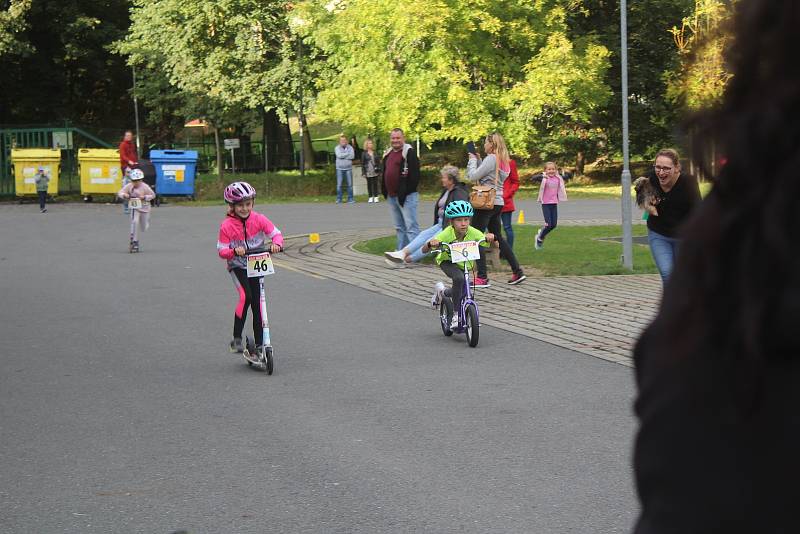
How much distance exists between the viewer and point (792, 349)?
1134 mm

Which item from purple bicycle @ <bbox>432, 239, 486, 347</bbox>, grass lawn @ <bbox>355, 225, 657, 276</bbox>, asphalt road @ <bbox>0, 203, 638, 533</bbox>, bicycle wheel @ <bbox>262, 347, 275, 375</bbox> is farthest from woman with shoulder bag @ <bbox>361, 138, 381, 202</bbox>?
bicycle wheel @ <bbox>262, 347, 275, 375</bbox>

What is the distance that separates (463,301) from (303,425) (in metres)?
3.62

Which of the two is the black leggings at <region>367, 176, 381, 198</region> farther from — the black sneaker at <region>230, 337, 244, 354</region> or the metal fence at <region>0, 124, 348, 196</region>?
the black sneaker at <region>230, 337, 244, 354</region>

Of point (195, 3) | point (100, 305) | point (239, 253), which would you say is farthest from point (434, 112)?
point (239, 253)

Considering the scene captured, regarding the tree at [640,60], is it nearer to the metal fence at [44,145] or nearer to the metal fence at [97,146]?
the metal fence at [97,146]

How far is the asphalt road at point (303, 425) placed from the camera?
5559 mm

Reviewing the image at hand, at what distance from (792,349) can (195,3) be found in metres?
39.7

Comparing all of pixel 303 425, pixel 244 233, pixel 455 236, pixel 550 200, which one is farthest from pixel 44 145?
pixel 303 425

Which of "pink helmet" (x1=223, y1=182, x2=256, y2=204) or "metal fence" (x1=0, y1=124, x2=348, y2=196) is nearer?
"pink helmet" (x1=223, y1=182, x2=256, y2=204)

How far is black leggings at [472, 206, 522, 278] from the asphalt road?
5.61 feet

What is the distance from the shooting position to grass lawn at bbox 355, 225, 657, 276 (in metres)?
16.0

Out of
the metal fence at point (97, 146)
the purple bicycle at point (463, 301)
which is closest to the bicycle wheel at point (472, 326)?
the purple bicycle at point (463, 301)

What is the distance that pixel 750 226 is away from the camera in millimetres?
1167

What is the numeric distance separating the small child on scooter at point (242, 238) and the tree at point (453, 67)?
23.7 meters
